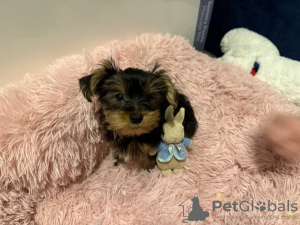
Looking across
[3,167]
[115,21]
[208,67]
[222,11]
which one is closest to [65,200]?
[3,167]

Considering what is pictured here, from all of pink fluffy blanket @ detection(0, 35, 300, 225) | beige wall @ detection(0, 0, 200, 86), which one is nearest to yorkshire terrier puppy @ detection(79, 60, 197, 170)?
pink fluffy blanket @ detection(0, 35, 300, 225)

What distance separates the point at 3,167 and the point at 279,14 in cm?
260

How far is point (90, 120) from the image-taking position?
183cm

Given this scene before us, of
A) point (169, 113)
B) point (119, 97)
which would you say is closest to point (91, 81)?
point (119, 97)

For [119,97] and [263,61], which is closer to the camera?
[119,97]

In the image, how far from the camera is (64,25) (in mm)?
1909

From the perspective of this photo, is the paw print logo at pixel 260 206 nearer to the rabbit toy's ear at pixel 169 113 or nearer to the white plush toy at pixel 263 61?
the rabbit toy's ear at pixel 169 113

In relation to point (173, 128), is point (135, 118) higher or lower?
higher

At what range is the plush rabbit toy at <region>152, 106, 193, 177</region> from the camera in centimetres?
175

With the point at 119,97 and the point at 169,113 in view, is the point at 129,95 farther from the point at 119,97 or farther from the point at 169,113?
the point at 169,113

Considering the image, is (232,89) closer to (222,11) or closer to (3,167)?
(222,11)

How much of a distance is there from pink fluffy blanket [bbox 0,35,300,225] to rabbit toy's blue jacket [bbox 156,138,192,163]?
17 centimetres

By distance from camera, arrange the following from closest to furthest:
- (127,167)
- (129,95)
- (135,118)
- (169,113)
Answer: (135,118) < (129,95) < (169,113) < (127,167)

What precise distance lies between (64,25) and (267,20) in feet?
6.29
